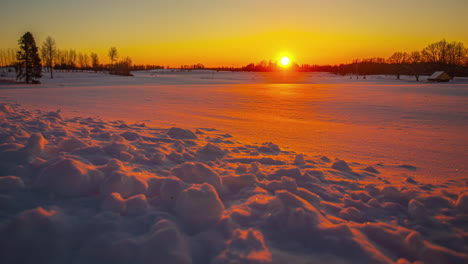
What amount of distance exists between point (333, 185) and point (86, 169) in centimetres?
281

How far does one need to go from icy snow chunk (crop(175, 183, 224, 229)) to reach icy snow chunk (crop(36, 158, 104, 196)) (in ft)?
3.10

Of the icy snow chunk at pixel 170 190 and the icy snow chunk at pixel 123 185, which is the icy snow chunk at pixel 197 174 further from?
the icy snow chunk at pixel 123 185

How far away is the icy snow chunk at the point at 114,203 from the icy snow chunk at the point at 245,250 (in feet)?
3.18

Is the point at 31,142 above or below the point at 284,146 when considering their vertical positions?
Result: above

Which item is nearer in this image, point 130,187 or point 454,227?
point 454,227

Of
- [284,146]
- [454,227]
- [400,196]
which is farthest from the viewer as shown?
[284,146]

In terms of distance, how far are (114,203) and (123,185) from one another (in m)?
0.26

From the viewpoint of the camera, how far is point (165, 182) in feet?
Answer: 8.01

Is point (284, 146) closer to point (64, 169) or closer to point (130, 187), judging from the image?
point (130, 187)

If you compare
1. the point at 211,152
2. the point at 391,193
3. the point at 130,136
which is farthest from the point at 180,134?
the point at 391,193

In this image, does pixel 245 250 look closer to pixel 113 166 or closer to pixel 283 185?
pixel 283 185

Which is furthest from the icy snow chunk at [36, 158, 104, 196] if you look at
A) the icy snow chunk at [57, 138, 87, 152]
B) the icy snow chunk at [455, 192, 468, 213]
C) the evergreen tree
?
the evergreen tree

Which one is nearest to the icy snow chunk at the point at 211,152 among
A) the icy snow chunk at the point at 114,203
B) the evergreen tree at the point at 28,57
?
the icy snow chunk at the point at 114,203

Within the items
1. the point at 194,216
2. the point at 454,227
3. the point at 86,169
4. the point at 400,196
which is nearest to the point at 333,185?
the point at 400,196
